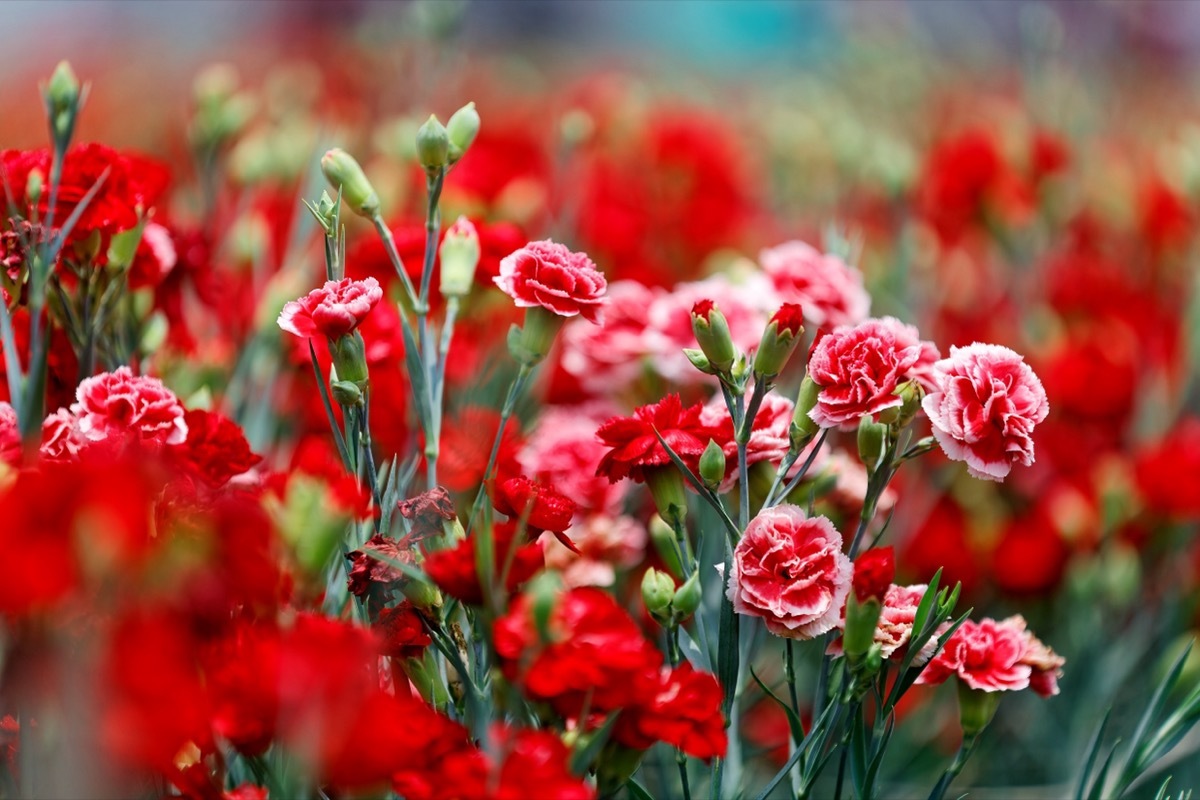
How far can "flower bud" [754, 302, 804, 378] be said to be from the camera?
0.60 meters

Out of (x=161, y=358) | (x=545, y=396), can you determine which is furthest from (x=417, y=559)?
(x=545, y=396)

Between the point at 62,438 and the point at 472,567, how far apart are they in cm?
30

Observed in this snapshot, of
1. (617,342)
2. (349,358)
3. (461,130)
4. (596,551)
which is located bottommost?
(596,551)

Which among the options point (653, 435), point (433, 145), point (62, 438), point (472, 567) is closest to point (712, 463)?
point (653, 435)

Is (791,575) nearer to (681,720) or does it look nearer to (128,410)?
(681,720)

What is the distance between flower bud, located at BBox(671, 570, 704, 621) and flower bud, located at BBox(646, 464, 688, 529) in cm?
7

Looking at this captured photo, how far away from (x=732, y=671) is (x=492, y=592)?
190 millimetres

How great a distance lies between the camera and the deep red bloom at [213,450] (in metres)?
0.64

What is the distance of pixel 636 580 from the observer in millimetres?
1060

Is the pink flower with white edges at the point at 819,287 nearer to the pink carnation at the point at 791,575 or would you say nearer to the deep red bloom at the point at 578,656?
the pink carnation at the point at 791,575

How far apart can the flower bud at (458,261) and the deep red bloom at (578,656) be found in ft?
0.88

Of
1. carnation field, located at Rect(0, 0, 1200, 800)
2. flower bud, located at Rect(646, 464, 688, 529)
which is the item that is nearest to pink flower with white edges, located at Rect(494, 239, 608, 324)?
carnation field, located at Rect(0, 0, 1200, 800)

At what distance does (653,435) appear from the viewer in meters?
0.64

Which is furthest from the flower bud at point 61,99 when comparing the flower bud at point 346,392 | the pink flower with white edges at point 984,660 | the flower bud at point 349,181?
the pink flower with white edges at point 984,660
